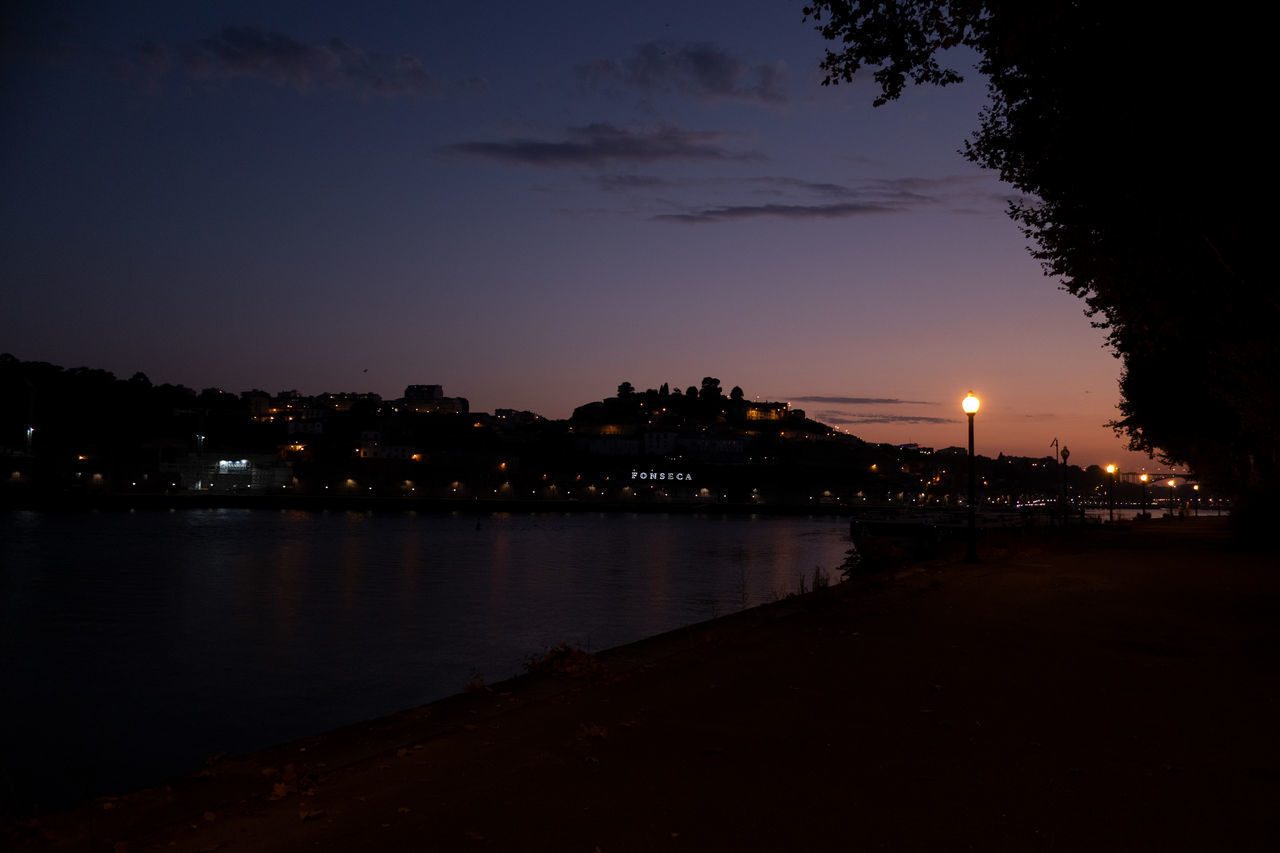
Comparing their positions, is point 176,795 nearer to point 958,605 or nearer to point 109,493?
point 958,605

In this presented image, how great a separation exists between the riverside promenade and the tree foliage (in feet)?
20.7

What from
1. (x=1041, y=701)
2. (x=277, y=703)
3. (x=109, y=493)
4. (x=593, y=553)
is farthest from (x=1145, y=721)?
(x=109, y=493)

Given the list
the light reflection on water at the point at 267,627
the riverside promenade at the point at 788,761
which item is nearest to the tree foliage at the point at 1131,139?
the riverside promenade at the point at 788,761

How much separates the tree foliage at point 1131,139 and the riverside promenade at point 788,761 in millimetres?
6324

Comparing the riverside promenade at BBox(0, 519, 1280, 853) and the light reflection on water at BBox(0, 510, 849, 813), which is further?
the light reflection on water at BBox(0, 510, 849, 813)

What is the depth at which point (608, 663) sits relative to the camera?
10.3 meters

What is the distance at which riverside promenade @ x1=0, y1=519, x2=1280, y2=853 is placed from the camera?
5.23m

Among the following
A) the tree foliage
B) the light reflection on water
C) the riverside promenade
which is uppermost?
the tree foliage

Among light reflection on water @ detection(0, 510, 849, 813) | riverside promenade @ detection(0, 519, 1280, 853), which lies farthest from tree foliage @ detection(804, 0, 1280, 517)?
light reflection on water @ detection(0, 510, 849, 813)

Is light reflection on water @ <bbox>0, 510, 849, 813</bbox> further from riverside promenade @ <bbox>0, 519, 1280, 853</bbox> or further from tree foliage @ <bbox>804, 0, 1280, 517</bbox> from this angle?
tree foliage @ <bbox>804, 0, 1280, 517</bbox>

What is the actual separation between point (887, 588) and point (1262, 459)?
27.0 metres

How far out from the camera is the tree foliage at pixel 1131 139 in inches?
464

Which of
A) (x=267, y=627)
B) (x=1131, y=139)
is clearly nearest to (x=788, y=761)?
(x=1131, y=139)

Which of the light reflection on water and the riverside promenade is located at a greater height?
the riverside promenade
